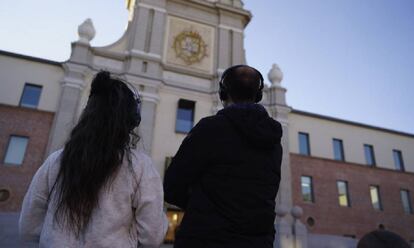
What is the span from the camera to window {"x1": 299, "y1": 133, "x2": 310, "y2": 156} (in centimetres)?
1956

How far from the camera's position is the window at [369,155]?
21266 mm

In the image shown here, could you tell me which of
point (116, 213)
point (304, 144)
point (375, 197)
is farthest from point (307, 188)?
point (116, 213)

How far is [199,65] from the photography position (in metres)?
18.9

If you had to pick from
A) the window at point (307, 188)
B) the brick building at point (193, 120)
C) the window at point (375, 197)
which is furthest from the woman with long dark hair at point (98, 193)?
the window at point (375, 197)

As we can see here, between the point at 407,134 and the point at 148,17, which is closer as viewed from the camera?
the point at 148,17

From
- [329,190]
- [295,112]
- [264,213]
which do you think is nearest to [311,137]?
[295,112]

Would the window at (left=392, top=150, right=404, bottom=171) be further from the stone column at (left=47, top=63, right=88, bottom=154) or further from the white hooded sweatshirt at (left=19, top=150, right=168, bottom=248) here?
the white hooded sweatshirt at (left=19, top=150, right=168, bottom=248)

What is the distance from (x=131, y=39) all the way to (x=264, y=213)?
17740 mm

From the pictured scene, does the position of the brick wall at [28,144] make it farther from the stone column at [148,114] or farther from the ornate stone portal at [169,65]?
the stone column at [148,114]

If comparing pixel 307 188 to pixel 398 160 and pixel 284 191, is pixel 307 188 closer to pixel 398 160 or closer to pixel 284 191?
pixel 284 191

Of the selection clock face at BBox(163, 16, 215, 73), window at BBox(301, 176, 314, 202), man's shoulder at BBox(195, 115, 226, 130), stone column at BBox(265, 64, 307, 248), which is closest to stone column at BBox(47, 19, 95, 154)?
clock face at BBox(163, 16, 215, 73)

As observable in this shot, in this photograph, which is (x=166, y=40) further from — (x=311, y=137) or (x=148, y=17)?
(x=311, y=137)

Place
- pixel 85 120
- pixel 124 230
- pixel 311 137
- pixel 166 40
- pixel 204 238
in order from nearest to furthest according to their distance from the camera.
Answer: pixel 204 238, pixel 124 230, pixel 85 120, pixel 166 40, pixel 311 137

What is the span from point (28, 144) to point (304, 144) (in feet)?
52.1
